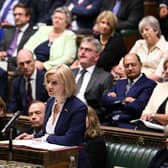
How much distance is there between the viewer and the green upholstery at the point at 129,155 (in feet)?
21.8

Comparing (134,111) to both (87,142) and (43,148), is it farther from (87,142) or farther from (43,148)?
(43,148)

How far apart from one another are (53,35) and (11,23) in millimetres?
1421

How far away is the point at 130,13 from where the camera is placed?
9336 millimetres

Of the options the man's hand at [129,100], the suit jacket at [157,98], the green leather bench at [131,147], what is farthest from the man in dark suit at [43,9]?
the green leather bench at [131,147]

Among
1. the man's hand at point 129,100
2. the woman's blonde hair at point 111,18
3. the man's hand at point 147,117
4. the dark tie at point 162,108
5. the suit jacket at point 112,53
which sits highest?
the woman's blonde hair at point 111,18

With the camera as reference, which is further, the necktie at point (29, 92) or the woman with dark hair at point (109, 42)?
the woman with dark hair at point (109, 42)

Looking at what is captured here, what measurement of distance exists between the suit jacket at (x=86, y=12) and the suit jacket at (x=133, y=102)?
2256mm

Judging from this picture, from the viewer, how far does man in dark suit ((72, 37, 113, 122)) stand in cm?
794

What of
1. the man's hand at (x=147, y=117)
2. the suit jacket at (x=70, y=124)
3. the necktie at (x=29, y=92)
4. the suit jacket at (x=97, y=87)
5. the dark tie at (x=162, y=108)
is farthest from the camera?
the necktie at (x=29, y=92)

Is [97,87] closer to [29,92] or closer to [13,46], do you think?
[29,92]

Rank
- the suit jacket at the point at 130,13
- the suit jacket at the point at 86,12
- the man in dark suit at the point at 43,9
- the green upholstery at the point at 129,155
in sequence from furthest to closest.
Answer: the man in dark suit at the point at 43,9 < the suit jacket at the point at 86,12 < the suit jacket at the point at 130,13 < the green upholstery at the point at 129,155

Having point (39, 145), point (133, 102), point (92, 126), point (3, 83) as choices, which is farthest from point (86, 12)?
point (39, 145)

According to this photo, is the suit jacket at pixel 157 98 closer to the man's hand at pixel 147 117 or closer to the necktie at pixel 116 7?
the man's hand at pixel 147 117

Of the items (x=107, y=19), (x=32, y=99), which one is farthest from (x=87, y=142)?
(x=107, y=19)
